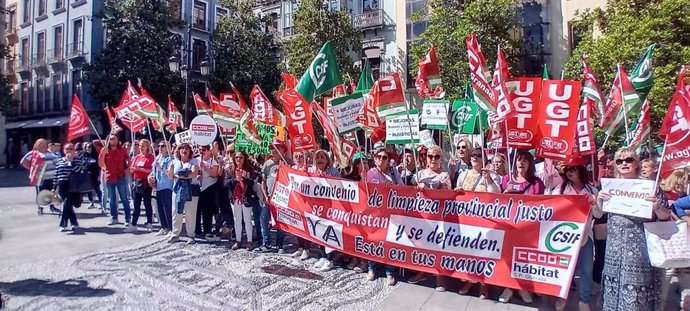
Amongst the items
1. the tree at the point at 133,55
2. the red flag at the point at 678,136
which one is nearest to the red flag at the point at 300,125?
the red flag at the point at 678,136

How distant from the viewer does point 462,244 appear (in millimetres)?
5301

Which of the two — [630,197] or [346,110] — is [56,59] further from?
[630,197]

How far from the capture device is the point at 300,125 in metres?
6.68

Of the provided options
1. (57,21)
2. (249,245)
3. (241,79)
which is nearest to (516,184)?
(249,245)

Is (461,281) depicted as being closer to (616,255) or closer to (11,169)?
(616,255)

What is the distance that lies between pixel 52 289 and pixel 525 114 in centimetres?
569

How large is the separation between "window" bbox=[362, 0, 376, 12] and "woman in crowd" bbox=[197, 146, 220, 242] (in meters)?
18.6

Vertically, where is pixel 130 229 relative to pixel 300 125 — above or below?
below

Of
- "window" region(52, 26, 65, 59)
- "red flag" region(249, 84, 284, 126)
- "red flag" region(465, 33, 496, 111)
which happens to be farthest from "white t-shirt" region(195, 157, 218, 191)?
"window" region(52, 26, 65, 59)

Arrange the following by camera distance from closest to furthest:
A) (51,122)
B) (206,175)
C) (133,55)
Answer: (206,175), (133,55), (51,122)

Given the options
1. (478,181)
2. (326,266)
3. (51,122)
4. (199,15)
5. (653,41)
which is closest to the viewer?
(478,181)

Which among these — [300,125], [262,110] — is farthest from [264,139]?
[300,125]

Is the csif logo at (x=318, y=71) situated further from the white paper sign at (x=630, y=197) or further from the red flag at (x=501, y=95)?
the white paper sign at (x=630, y=197)

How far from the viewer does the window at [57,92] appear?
32688 millimetres
